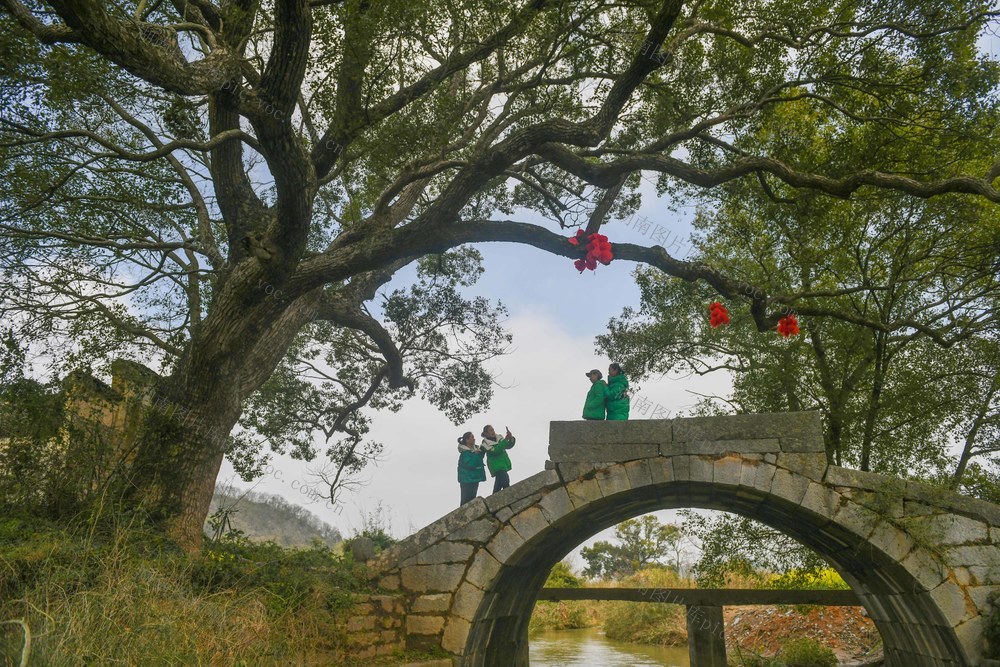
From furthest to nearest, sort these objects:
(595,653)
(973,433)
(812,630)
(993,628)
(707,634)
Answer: (595,653), (812,630), (707,634), (973,433), (993,628)

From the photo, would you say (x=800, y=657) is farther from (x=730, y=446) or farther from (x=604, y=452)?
(x=604, y=452)

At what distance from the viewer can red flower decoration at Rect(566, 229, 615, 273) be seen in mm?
6570

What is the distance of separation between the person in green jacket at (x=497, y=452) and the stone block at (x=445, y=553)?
1.81 m

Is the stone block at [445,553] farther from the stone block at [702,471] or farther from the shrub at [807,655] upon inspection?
the shrub at [807,655]

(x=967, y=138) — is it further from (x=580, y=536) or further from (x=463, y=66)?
(x=580, y=536)

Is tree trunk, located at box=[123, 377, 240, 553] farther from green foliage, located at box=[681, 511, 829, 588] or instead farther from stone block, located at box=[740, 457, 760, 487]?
green foliage, located at box=[681, 511, 829, 588]

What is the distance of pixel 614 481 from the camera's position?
253 inches

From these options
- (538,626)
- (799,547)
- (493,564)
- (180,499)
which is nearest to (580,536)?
(493,564)

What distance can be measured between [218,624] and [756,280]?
8.50 m

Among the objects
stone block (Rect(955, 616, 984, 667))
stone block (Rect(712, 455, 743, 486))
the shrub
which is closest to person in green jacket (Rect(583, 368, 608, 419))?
stone block (Rect(712, 455, 743, 486))

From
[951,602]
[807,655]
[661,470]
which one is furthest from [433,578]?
[807,655]

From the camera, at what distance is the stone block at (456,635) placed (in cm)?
629

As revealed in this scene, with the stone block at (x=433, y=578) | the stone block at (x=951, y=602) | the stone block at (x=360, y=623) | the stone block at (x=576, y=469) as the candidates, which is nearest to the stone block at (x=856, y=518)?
the stone block at (x=951, y=602)

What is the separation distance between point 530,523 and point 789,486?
2344mm
